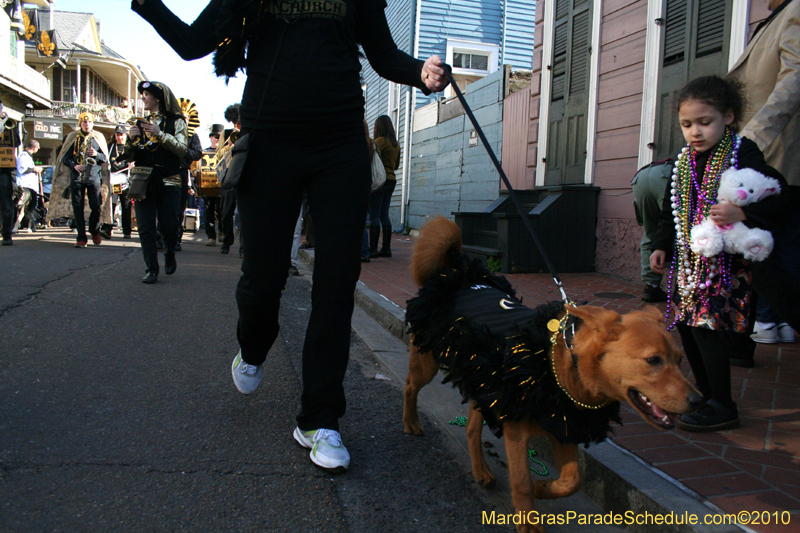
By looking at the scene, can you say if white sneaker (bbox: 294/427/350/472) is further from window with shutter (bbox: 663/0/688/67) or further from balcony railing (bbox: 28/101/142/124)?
balcony railing (bbox: 28/101/142/124)

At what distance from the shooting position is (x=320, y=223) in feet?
8.23

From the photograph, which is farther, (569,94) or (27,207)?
(27,207)

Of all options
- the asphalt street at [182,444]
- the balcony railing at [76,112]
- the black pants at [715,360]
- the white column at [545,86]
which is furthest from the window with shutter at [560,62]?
the balcony railing at [76,112]

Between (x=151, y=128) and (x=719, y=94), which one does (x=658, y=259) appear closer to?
(x=719, y=94)

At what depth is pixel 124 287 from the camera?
613cm

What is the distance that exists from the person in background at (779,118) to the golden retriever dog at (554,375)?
1061 mm

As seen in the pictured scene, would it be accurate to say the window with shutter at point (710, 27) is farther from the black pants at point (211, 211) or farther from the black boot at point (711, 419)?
the black pants at point (211, 211)

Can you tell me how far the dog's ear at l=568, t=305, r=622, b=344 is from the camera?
1904 mm

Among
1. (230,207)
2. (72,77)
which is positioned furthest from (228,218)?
(72,77)

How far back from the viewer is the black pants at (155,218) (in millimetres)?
6324

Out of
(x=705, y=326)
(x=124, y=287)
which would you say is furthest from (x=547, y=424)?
(x=124, y=287)

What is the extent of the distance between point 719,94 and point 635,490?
67.5 inches

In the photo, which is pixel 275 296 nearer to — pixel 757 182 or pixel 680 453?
pixel 680 453

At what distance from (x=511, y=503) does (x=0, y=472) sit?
188 cm
